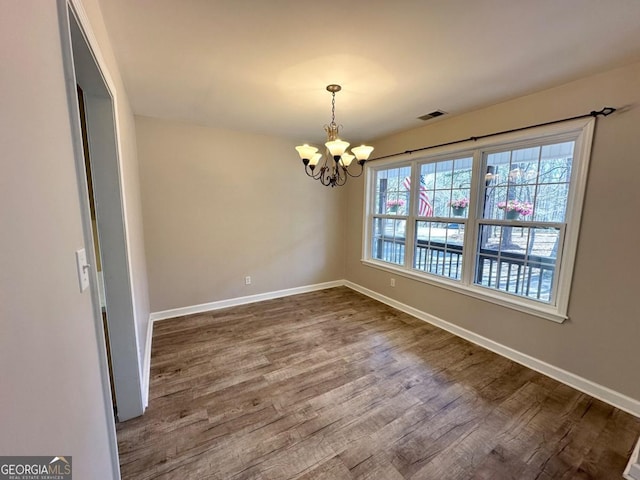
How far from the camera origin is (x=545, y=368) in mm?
2400

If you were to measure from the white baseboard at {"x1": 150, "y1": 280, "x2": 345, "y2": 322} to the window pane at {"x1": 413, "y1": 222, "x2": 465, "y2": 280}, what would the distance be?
1707 millimetres

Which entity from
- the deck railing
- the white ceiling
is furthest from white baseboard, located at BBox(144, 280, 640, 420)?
the white ceiling

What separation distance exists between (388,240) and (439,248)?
88cm

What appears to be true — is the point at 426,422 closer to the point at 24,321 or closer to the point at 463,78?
the point at 24,321

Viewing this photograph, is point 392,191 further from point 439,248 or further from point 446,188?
point 439,248

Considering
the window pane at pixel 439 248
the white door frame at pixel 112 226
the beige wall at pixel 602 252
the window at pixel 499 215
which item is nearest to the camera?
the white door frame at pixel 112 226

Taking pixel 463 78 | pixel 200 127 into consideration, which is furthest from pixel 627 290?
pixel 200 127

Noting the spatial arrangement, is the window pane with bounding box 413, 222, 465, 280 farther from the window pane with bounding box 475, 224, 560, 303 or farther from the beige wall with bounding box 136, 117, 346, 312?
the beige wall with bounding box 136, 117, 346, 312

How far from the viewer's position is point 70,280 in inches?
32.5

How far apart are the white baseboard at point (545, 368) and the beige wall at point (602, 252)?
4 cm

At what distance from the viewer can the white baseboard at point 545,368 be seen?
2.01m

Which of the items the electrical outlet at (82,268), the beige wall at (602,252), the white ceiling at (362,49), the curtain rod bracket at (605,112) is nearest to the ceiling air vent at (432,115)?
the white ceiling at (362,49)

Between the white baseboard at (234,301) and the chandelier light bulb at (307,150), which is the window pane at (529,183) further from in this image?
the white baseboard at (234,301)

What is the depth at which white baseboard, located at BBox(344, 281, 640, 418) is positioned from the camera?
201 centimetres
